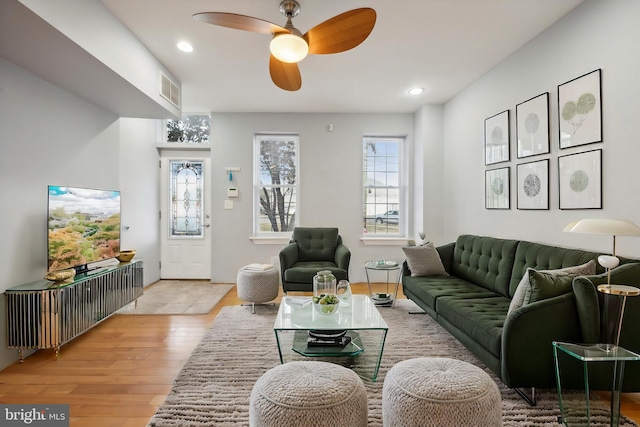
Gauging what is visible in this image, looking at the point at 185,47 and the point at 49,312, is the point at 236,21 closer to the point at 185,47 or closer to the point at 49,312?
the point at 185,47

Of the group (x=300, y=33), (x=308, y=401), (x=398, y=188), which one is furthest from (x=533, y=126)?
(x=308, y=401)

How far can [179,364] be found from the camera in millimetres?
2605

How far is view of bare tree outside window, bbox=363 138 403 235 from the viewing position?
5477mm

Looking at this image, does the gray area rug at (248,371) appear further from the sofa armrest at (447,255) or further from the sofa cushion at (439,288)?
the sofa armrest at (447,255)

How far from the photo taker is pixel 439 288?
3211mm

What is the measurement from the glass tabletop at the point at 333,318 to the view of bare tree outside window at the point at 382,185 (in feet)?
8.94

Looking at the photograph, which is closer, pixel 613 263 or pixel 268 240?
pixel 613 263

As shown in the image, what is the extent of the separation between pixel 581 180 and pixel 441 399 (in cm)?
209

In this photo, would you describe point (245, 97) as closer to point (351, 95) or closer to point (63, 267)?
point (351, 95)

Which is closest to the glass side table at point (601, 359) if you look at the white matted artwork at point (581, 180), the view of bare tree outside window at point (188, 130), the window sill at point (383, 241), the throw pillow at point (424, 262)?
the white matted artwork at point (581, 180)

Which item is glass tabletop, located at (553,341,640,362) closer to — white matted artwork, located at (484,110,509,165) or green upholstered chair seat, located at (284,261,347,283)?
white matted artwork, located at (484,110,509,165)

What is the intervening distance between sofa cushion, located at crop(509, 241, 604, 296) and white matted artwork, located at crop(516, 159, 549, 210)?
14.9 inches

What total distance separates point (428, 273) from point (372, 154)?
7.97 feet

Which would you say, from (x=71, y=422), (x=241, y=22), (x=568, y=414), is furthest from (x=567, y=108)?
(x=71, y=422)
